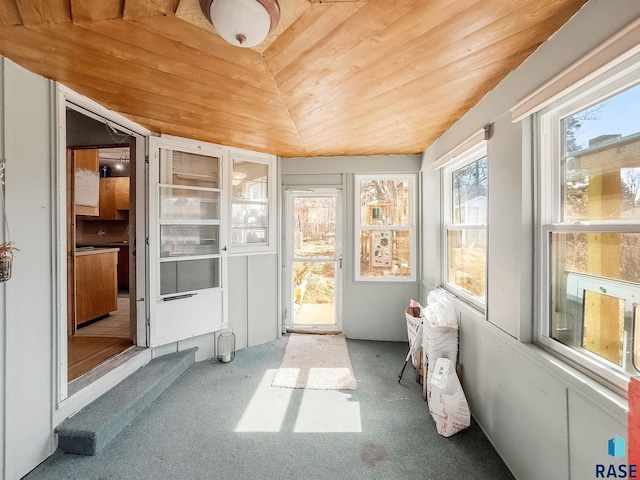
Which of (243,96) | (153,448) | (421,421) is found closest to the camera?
(153,448)

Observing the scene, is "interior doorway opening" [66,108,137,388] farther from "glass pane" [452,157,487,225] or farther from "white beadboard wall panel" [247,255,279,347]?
"glass pane" [452,157,487,225]

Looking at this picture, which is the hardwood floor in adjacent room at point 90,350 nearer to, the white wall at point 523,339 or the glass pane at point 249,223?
the glass pane at point 249,223

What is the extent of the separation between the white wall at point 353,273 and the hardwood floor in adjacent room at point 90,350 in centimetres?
249

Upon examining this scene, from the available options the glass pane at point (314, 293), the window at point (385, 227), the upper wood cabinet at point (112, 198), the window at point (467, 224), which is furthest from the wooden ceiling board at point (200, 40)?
the upper wood cabinet at point (112, 198)

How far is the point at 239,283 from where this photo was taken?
128 inches

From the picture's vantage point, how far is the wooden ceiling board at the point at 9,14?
1.11 meters

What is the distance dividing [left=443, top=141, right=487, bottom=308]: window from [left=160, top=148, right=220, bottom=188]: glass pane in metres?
2.47

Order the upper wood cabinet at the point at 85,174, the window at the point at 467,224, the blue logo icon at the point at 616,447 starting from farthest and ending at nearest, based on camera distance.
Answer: the upper wood cabinet at the point at 85,174 < the window at the point at 467,224 < the blue logo icon at the point at 616,447

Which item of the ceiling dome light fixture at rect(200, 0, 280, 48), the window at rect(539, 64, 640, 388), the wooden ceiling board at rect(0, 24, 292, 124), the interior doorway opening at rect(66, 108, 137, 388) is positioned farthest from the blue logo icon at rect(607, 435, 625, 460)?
the interior doorway opening at rect(66, 108, 137, 388)

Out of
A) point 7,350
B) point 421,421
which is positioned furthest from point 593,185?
point 7,350

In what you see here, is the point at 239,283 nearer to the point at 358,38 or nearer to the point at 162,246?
the point at 162,246

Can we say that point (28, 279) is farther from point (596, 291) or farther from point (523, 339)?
point (596, 291)

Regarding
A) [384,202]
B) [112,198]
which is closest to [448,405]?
[384,202]

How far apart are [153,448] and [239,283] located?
169cm
